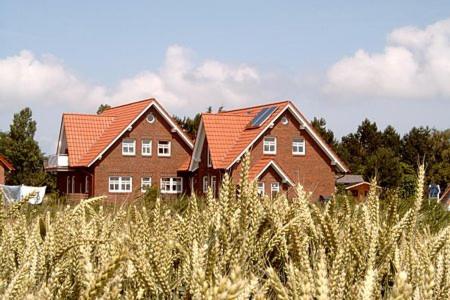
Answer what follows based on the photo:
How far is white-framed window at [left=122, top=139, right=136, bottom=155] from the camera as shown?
48156 mm

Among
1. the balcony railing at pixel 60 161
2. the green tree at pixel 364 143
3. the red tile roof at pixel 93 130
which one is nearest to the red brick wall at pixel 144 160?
the red tile roof at pixel 93 130

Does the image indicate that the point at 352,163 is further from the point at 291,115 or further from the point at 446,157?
the point at 291,115

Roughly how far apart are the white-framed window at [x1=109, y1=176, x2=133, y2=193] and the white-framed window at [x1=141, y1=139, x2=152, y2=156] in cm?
191

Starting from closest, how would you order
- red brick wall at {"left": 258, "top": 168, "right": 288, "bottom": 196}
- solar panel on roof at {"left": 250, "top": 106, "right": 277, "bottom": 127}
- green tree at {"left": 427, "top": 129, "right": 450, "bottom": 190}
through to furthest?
red brick wall at {"left": 258, "top": 168, "right": 288, "bottom": 196}
solar panel on roof at {"left": 250, "top": 106, "right": 277, "bottom": 127}
green tree at {"left": 427, "top": 129, "right": 450, "bottom": 190}

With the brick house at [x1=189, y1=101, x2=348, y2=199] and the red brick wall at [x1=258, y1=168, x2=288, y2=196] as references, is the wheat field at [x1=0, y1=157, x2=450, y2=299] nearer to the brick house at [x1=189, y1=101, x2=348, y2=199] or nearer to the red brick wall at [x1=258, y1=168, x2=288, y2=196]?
the red brick wall at [x1=258, y1=168, x2=288, y2=196]

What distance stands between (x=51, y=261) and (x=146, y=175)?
47.4 m

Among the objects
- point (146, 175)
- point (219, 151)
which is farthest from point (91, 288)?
point (146, 175)

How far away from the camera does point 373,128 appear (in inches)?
2657

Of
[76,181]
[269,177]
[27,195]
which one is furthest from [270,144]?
[27,195]

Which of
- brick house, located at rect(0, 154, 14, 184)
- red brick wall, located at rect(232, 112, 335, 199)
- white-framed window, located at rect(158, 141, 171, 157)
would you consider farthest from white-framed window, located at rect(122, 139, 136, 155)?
red brick wall, located at rect(232, 112, 335, 199)

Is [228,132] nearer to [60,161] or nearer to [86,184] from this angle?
[86,184]

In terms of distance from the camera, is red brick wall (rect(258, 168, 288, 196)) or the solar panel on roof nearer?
red brick wall (rect(258, 168, 288, 196))

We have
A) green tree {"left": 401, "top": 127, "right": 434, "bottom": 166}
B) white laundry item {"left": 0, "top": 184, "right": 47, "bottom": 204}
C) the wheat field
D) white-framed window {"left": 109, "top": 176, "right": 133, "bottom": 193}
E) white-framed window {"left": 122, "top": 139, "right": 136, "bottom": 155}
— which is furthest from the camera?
green tree {"left": 401, "top": 127, "right": 434, "bottom": 166}

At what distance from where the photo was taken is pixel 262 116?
45.6 meters
